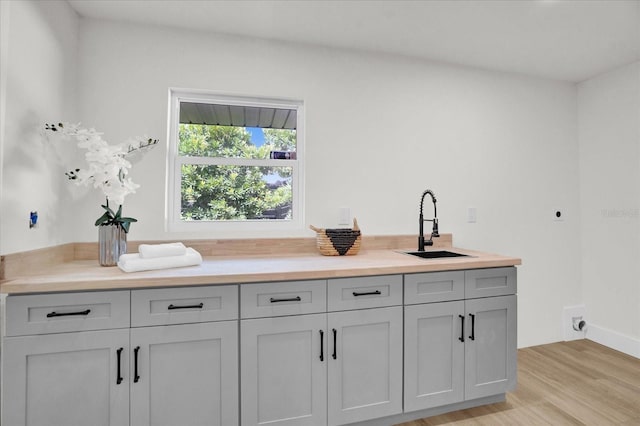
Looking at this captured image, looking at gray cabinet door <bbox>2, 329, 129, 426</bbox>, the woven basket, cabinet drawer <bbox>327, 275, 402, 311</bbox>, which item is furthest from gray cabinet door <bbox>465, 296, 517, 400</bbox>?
gray cabinet door <bbox>2, 329, 129, 426</bbox>

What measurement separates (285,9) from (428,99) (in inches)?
52.0

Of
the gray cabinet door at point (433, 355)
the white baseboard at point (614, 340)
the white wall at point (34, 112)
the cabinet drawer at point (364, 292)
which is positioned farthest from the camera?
the white baseboard at point (614, 340)

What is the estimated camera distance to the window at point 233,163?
2.28 meters

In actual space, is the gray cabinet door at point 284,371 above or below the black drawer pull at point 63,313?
below

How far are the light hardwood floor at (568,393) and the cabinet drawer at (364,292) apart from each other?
2.55 feet

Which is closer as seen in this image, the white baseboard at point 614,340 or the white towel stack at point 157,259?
the white towel stack at point 157,259

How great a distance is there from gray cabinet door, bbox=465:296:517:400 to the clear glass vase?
2.01 meters

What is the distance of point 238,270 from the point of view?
5.48ft

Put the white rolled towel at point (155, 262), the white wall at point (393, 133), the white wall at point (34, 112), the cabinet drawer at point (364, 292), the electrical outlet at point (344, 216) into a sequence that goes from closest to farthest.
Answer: the white wall at point (34, 112)
the white rolled towel at point (155, 262)
the cabinet drawer at point (364, 292)
the white wall at point (393, 133)
the electrical outlet at point (344, 216)

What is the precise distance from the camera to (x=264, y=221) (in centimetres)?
240

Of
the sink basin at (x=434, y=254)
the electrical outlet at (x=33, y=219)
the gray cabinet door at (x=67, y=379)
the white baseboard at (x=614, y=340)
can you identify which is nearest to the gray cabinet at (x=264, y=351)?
the gray cabinet door at (x=67, y=379)

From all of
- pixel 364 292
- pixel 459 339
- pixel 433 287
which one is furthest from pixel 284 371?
pixel 459 339

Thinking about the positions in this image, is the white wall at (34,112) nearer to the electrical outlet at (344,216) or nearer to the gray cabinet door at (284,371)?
the gray cabinet door at (284,371)

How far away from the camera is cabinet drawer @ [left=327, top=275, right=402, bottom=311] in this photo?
5.74 feet
